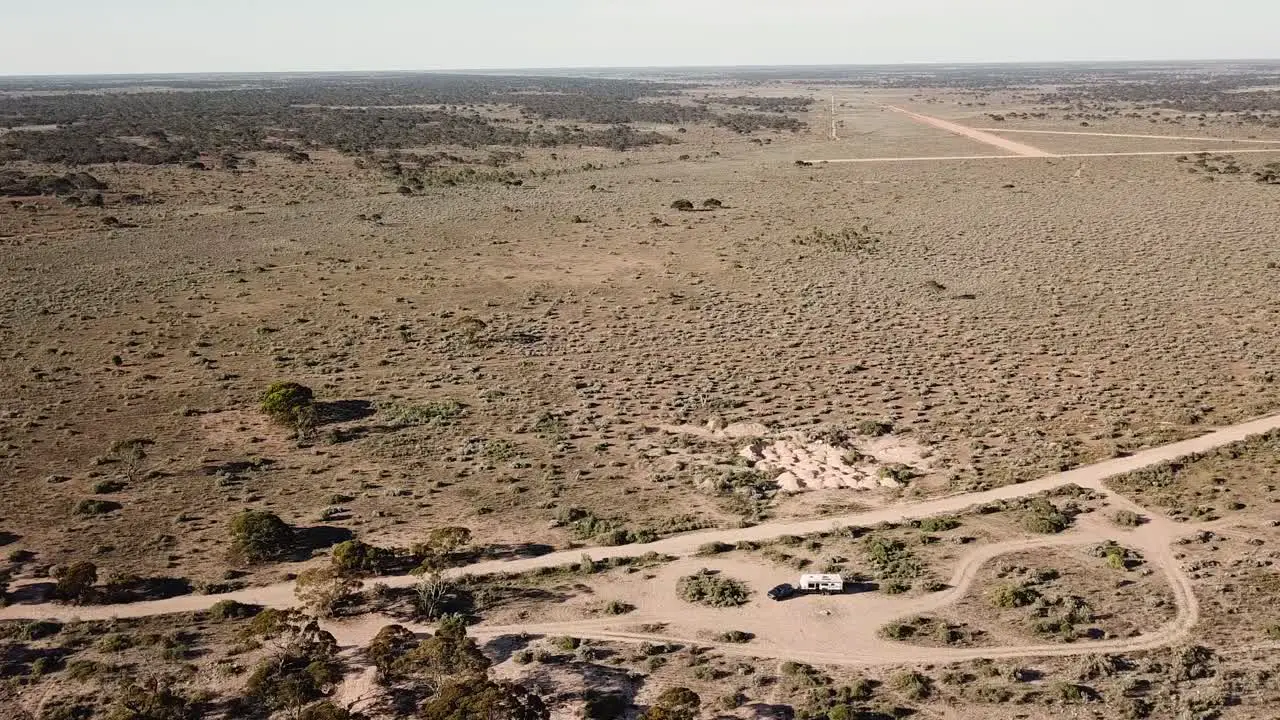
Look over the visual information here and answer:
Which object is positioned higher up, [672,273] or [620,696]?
[672,273]

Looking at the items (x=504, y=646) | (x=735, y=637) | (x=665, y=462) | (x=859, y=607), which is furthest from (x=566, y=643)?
(x=665, y=462)

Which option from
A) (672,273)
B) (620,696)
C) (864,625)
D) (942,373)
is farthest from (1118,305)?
(620,696)

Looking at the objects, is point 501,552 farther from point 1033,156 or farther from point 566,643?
point 1033,156


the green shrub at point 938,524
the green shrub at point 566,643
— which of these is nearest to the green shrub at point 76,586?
the green shrub at point 566,643

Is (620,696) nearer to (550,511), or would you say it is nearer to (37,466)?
(550,511)

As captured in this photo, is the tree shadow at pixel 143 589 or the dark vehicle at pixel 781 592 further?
the tree shadow at pixel 143 589

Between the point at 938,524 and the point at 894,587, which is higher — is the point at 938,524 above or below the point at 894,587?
above

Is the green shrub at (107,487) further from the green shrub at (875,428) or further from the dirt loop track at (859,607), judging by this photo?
the green shrub at (875,428)
